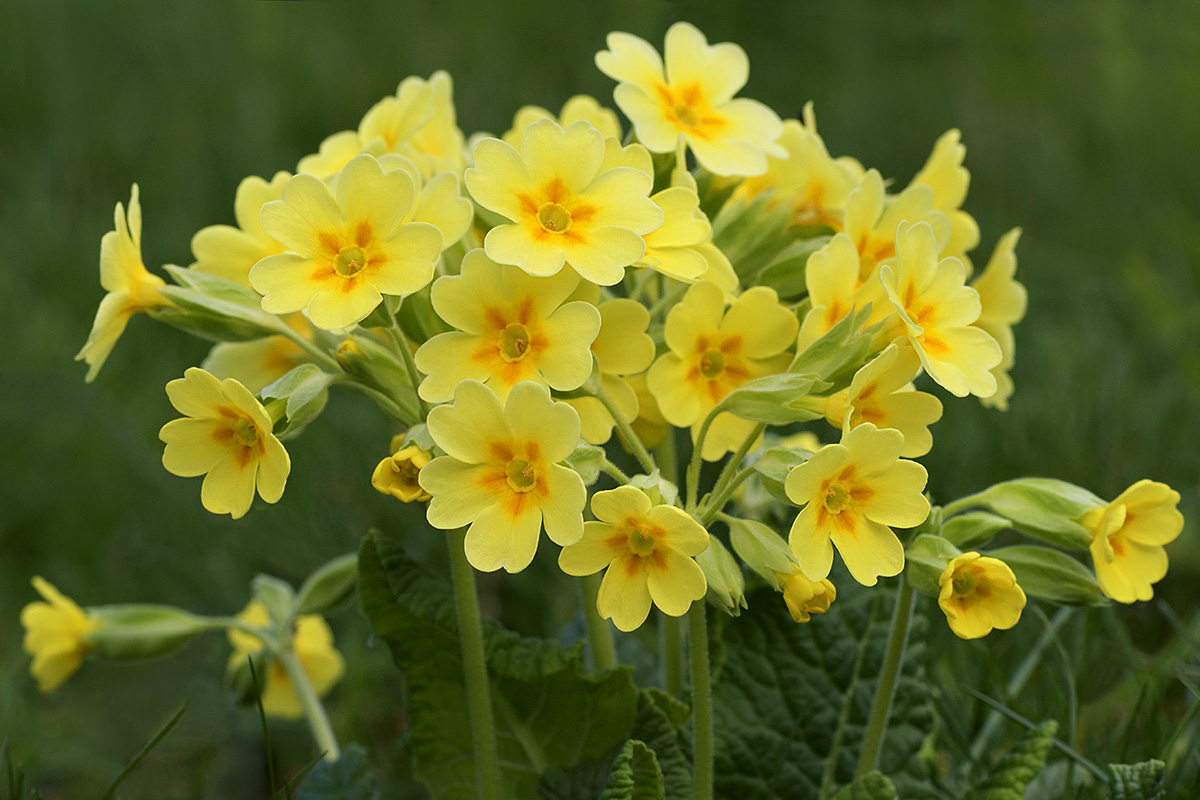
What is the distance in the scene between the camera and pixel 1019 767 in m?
1.31

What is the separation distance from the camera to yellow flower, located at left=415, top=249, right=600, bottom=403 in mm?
1063

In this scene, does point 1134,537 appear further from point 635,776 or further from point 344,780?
point 344,780

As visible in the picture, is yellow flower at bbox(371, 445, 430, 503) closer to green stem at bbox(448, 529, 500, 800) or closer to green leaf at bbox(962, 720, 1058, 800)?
green stem at bbox(448, 529, 500, 800)

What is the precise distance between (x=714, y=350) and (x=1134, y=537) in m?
0.49

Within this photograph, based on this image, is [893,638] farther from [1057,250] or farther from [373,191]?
[1057,250]

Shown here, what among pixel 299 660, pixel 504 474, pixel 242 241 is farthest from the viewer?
pixel 299 660

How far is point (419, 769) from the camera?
4.65 feet

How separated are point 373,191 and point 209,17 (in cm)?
397

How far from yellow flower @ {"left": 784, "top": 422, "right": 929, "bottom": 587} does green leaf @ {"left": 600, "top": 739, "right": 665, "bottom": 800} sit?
289 millimetres

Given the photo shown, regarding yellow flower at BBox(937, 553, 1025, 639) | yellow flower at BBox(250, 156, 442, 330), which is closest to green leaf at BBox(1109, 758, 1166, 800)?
yellow flower at BBox(937, 553, 1025, 639)

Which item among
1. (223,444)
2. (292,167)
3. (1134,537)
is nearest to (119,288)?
(223,444)

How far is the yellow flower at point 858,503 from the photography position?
1.02 metres

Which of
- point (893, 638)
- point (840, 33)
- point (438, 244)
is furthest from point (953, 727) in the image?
point (840, 33)

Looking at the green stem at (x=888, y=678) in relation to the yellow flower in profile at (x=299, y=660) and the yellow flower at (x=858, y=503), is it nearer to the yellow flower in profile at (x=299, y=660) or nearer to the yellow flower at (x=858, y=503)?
the yellow flower at (x=858, y=503)
